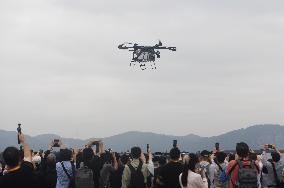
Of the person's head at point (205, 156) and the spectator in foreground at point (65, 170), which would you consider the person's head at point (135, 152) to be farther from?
the person's head at point (205, 156)

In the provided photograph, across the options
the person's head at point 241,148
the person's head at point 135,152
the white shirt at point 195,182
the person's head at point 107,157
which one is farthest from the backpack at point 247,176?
the person's head at point 107,157

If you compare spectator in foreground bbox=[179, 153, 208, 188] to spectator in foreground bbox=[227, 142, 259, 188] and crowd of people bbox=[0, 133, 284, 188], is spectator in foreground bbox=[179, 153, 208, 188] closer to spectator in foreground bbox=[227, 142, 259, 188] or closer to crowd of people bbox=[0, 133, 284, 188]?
crowd of people bbox=[0, 133, 284, 188]

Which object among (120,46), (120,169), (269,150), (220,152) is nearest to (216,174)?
(220,152)

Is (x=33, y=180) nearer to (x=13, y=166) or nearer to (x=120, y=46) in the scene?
(x=13, y=166)

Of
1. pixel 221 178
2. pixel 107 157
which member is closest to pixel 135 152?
pixel 221 178

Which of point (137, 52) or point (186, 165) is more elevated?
point (137, 52)

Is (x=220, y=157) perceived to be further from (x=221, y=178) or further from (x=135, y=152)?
(x=135, y=152)
